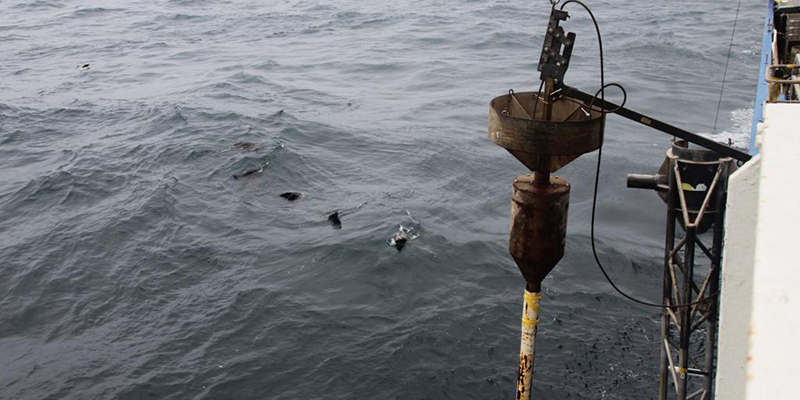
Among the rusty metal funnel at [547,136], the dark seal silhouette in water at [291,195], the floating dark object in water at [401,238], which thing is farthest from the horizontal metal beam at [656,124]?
the dark seal silhouette in water at [291,195]

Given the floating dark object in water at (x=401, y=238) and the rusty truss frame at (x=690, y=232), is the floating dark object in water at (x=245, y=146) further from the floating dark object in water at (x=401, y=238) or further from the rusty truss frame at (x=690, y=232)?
the rusty truss frame at (x=690, y=232)

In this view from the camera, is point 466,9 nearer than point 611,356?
No

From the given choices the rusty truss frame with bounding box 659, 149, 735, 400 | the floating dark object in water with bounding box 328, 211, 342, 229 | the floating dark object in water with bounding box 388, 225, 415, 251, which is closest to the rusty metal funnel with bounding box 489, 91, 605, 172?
the rusty truss frame with bounding box 659, 149, 735, 400

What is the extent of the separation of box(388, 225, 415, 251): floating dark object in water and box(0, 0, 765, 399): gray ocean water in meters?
0.27

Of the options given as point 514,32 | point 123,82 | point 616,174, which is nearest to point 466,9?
point 514,32

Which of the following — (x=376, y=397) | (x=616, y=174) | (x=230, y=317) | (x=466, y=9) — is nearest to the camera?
(x=376, y=397)

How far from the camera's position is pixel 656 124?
26.1 ft

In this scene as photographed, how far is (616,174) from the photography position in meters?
22.2

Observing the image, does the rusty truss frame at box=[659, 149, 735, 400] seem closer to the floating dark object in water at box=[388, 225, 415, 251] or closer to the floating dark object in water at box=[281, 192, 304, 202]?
the floating dark object in water at box=[388, 225, 415, 251]

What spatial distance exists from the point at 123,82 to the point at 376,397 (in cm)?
2615

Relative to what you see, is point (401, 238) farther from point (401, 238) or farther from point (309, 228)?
point (309, 228)

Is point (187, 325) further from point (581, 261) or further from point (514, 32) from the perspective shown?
point (514, 32)

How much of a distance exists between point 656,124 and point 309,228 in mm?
10883

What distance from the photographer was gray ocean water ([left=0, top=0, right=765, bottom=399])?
12.5 meters
